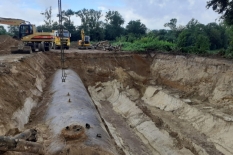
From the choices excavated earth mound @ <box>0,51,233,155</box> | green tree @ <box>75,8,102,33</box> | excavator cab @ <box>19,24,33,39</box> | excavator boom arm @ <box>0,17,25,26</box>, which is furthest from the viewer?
green tree @ <box>75,8,102,33</box>

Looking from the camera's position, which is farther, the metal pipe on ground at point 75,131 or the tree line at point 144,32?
the tree line at point 144,32

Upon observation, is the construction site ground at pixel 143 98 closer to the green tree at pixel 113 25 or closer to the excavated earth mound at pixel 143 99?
the excavated earth mound at pixel 143 99

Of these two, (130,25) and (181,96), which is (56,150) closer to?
(181,96)

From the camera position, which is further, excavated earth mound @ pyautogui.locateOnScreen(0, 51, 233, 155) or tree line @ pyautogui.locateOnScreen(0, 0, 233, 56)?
tree line @ pyautogui.locateOnScreen(0, 0, 233, 56)

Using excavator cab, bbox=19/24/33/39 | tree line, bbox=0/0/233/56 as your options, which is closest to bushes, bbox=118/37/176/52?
tree line, bbox=0/0/233/56

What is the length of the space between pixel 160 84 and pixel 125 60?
4.90m

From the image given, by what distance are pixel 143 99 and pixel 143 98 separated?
302 millimetres

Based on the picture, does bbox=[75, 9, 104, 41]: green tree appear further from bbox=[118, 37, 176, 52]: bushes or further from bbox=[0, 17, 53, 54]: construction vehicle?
bbox=[0, 17, 53, 54]: construction vehicle

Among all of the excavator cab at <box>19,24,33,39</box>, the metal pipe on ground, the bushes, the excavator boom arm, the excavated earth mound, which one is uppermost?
the excavator boom arm

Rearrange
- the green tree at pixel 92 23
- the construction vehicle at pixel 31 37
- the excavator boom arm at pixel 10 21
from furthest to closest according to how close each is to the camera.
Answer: the green tree at pixel 92 23
the construction vehicle at pixel 31 37
the excavator boom arm at pixel 10 21

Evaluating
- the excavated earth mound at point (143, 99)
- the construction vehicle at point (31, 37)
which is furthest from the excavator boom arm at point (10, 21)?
the excavated earth mound at point (143, 99)

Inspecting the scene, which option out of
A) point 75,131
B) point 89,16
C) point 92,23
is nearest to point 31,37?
point 75,131

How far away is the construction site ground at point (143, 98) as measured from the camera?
11.1 metres

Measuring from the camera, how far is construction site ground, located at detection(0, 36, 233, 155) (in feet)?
36.6
